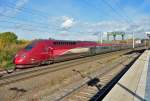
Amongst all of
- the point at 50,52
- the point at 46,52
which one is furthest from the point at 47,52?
the point at 50,52

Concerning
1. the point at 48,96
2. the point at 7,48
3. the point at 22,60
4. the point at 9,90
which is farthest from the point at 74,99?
the point at 7,48

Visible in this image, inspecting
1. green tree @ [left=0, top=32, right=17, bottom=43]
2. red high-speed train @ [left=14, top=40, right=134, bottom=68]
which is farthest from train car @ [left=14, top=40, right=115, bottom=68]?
green tree @ [left=0, top=32, right=17, bottom=43]

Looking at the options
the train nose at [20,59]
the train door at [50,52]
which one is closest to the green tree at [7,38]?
the train door at [50,52]

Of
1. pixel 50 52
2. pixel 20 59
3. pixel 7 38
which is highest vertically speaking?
pixel 7 38

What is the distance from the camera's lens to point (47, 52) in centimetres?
2291

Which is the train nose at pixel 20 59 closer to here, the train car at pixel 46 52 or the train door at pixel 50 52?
the train car at pixel 46 52

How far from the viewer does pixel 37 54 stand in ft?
69.1

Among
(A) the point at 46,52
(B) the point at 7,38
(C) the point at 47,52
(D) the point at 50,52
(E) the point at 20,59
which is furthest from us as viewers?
(B) the point at 7,38

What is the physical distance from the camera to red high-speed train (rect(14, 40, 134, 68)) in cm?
1998

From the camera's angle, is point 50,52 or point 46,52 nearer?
point 46,52

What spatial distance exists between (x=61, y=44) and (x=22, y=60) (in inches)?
297

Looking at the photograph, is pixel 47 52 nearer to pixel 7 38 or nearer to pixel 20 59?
pixel 20 59

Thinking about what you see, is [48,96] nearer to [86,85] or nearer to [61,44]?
[86,85]

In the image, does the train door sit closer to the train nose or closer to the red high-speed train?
the red high-speed train
